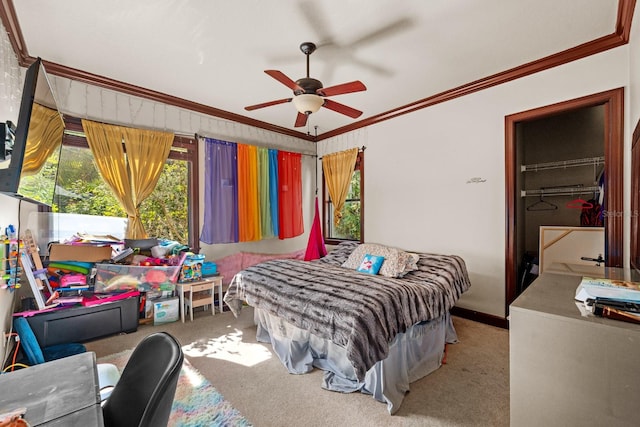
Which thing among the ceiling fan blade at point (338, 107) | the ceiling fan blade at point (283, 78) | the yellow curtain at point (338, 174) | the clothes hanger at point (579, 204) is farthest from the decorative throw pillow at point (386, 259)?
the clothes hanger at point (579, 204)

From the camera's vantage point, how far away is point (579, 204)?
3414mm

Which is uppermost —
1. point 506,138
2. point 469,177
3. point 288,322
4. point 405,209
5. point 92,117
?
point 92,117

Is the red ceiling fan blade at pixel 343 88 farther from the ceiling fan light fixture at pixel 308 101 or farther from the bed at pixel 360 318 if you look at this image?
the bed at pixel 360 318

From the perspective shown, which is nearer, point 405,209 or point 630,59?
point 630,59

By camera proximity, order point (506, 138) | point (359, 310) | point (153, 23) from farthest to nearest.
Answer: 1. point (506, 138)
2. point (153, 23)
3. point (359, 310)

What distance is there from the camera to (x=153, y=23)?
2156 mm

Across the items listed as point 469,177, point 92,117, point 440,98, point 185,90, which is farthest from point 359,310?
point 92,117

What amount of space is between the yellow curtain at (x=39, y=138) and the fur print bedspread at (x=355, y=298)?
1763 mm

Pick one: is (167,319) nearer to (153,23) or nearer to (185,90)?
(185,90)

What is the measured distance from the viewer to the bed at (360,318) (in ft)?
5.99

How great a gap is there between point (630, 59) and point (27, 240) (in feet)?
17.5

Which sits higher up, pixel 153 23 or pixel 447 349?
pixel 153 23

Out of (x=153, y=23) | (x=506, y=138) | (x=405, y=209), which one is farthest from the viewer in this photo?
(x=405, y=209)

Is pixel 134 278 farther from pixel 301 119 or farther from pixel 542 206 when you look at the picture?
pixel 542 206
